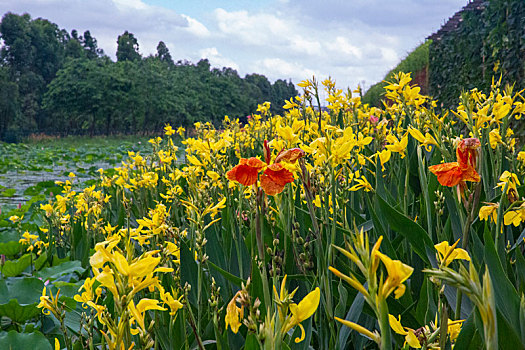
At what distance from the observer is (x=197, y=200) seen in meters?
1.34

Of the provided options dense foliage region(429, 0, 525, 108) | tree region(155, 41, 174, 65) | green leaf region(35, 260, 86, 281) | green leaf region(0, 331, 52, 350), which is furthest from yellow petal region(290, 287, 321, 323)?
tree region(155, 41, 174, 65)

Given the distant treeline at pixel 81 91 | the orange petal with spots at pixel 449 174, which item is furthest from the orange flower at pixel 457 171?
the distant treeline at pixel 81 91

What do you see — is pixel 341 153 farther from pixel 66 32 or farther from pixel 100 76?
pixel 66 32

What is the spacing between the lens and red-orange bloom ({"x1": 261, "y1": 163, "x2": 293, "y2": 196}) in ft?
3.08

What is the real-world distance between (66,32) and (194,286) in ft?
184

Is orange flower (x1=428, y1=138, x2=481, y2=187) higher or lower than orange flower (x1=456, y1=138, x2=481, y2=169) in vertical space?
lower

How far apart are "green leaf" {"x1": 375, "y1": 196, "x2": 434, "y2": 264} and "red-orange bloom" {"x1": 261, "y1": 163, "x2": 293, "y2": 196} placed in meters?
0.41

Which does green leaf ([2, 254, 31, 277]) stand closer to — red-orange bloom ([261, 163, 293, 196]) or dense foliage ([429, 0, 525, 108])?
red-orange bloom ([261, 163, 293, 196])

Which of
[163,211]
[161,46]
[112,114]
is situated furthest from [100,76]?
[161,46]

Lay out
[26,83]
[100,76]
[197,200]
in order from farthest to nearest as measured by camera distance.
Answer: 1. [26,83]
2. [100,76]
3. [197,200]

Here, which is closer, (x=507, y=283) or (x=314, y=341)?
(x=507, y=283)

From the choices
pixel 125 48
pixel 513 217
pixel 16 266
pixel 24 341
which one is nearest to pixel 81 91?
pixel 125 48

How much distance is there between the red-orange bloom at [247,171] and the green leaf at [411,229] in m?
0.45

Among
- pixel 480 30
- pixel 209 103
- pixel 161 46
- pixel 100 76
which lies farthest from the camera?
pixel 161 46
